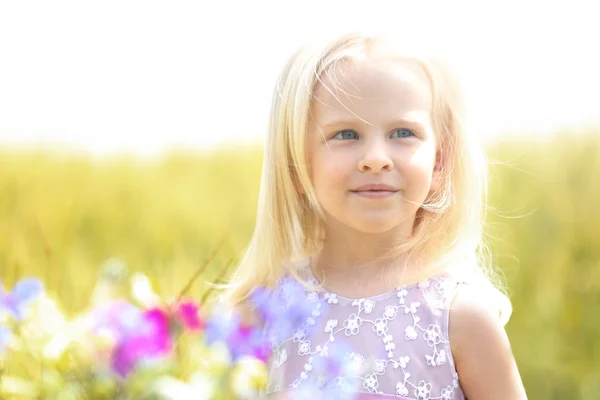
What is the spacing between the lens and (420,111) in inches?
65.7

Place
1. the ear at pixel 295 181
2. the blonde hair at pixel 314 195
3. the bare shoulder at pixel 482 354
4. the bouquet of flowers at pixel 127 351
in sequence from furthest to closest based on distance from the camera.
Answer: the ear at pixel 295 181
the blonde hair at pixel 314 195
the bare shoulder at pixel 482 354
the bouquet of flowers at pixel 127 351

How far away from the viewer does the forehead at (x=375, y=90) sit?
1.63 meters

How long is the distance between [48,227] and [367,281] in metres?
1.69

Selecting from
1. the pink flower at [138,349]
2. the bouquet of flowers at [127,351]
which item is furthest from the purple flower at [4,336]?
the pink flower at [138,349]

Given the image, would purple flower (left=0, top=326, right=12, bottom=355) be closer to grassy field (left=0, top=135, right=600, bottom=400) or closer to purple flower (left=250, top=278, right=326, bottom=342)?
purple flower (left=250, top=278, right=326, bottom=342)

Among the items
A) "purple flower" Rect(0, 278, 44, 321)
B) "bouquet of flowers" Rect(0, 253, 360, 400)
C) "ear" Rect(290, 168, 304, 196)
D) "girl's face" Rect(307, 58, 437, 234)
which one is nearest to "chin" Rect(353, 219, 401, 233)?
"girl's face" Rect(307, 58, 437, 234)

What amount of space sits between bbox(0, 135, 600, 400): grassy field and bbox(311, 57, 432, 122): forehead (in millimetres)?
562

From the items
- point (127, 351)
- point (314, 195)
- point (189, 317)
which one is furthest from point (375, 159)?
A: point (127, 351)

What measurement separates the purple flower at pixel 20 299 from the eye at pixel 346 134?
0.86 m

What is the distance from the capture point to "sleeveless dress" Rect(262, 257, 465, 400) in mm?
1608

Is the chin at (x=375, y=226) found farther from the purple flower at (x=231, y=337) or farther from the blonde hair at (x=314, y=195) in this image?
the purple flower at (x=231, y=337)

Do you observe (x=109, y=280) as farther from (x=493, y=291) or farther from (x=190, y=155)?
(x=190, y=155)

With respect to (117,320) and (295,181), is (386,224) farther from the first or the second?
(117,320)

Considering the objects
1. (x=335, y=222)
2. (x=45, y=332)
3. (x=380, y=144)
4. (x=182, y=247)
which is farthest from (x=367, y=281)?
(x=182, y=247)
